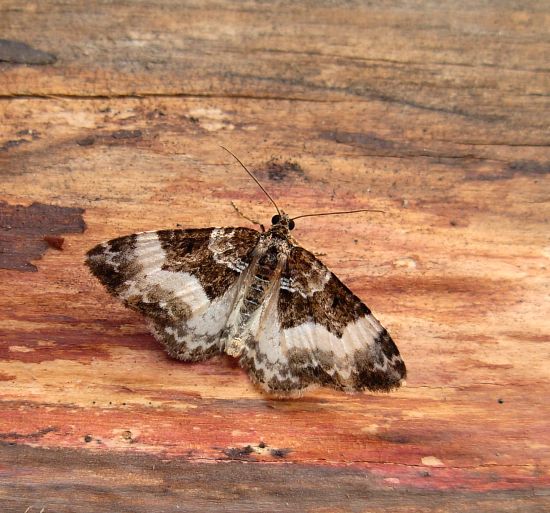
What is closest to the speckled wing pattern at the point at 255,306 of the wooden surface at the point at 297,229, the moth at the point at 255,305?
the moth at the point at 255,305

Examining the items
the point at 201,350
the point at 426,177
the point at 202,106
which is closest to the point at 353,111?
the point at 426,177

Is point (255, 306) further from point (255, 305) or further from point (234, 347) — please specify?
point (234, 347)

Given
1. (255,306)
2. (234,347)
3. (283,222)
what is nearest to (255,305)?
(255,306)

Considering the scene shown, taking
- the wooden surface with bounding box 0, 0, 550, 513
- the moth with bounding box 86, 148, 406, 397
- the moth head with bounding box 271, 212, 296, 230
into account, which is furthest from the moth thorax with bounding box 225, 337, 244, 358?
the moth head with bounding box 271, 212, 296, 230

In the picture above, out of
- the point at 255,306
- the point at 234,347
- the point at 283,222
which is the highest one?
the point at 283,222

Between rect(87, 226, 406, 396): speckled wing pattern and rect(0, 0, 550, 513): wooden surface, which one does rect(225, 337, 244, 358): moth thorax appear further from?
rect(0, 0, 550, 513): wooden surface

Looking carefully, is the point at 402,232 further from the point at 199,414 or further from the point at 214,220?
the point at 199,414

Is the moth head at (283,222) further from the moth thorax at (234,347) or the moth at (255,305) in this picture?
the moth thorax at (234,347)
